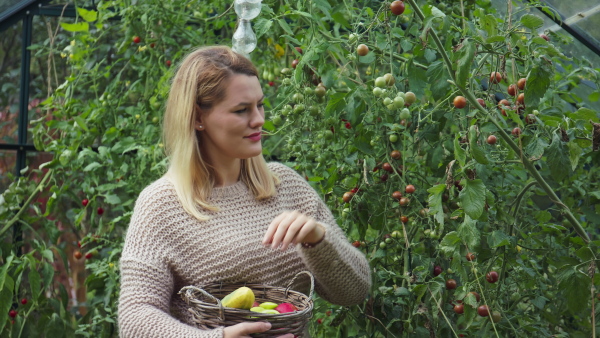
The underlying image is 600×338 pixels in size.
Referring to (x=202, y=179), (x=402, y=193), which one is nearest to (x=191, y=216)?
(x=202, y=179)

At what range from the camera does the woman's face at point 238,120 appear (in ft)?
5.80

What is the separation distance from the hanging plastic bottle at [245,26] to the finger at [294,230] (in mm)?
566

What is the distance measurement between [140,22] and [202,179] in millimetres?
1224

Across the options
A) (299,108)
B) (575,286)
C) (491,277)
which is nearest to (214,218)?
(299,108)

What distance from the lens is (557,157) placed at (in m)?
1.69

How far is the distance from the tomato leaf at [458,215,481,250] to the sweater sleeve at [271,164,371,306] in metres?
0.27

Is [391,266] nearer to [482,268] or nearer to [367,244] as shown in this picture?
[367,244]

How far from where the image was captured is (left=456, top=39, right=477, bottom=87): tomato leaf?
154cm

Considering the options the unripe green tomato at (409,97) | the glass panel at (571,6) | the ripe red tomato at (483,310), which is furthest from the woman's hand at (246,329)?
the glass panel at (571,6)

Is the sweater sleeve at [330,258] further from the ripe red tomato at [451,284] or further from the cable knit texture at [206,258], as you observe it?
the ripe red tomato at [451,284]

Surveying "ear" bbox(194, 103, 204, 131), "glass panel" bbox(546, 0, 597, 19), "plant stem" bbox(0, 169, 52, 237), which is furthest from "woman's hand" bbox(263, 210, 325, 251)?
"plant stem" bbox(0, 169, 52, 237)

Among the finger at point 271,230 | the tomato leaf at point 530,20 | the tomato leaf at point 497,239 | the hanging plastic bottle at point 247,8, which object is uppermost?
the tomato leaf at point 530,20

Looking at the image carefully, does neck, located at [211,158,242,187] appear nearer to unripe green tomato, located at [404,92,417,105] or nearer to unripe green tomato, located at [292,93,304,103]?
unripe green tomato, located at [292,93,304,103]

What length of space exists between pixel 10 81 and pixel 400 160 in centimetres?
184
